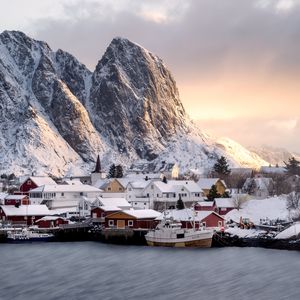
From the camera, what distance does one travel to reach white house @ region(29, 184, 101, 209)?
429ft

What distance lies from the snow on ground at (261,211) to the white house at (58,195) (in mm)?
34959

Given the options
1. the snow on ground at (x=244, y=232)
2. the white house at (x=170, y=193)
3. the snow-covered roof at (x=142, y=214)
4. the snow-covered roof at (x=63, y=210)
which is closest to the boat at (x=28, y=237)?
the snow-covered roof at (x=142, y=214)

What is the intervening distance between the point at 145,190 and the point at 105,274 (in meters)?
73.7

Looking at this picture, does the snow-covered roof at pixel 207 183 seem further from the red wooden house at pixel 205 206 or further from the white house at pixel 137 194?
the red wooden house at pixel 205 206

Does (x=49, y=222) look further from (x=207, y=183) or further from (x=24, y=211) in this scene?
(x=207, y=183)

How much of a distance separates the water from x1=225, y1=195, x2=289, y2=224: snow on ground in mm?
23702

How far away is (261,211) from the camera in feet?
354

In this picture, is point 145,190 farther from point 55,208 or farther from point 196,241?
point 196,241

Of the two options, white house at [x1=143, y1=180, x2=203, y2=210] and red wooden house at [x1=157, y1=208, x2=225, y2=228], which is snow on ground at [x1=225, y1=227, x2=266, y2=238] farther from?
white house at [x1=143, y1=180, x2=203, y2=210]

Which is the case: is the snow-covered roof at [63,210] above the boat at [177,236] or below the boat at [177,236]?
above

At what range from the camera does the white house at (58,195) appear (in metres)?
131

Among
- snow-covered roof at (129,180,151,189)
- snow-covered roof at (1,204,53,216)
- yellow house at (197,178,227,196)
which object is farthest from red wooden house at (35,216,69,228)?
yellow house at (197,178,227,196)

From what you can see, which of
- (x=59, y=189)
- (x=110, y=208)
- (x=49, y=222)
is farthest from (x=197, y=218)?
(x=59, y=189)

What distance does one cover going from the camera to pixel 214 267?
66750 millimetres
